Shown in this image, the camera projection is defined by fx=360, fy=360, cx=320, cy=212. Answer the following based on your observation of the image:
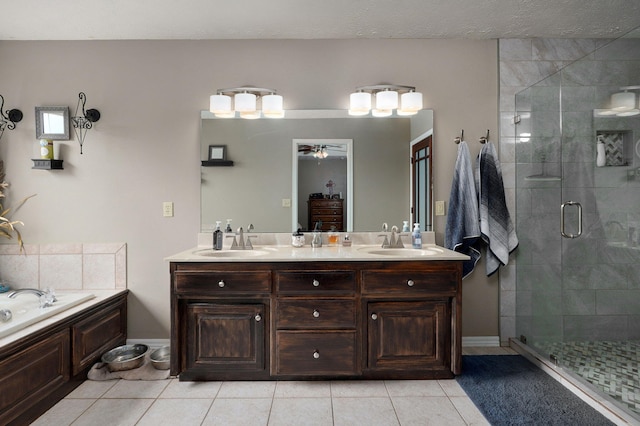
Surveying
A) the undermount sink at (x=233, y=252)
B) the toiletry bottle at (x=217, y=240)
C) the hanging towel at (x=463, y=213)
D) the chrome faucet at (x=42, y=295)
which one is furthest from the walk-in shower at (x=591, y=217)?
the chrome faucet at (x=42, y=295)

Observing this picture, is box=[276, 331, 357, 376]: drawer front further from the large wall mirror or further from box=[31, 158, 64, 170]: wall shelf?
box=[31, 158, 64, 170]: wall shelf

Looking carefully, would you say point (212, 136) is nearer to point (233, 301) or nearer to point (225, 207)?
point (225, 207)

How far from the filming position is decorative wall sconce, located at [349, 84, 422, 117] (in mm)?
2639

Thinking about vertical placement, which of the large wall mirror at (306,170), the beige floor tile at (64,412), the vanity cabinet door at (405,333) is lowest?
the beige floor tile at (64,412)

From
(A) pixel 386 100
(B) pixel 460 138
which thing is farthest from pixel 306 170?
(B) pixel 460 138

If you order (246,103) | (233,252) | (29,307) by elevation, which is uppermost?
(246,103)

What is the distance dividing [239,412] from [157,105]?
2.19 m

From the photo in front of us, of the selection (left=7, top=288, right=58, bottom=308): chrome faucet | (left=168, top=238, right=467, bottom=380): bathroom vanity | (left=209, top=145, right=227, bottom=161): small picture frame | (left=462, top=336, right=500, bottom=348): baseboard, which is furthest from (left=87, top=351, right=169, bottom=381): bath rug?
(left=462, top=336, right=500, bottom=348): baseboard

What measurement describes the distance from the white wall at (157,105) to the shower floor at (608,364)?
1051mm

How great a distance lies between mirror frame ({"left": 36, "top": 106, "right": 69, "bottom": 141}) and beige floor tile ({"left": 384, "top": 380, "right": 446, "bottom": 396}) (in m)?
2.86

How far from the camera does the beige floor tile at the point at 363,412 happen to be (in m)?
1.82

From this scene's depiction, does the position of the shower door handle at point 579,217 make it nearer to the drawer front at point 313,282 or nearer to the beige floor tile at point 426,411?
the beige floor tile at point 426,411

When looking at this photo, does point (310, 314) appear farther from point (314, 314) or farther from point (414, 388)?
point (414, 388)

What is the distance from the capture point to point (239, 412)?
1.90 metres
